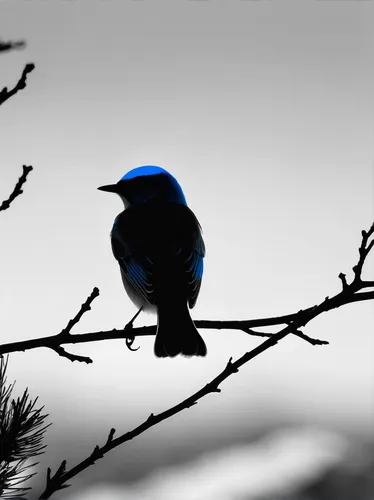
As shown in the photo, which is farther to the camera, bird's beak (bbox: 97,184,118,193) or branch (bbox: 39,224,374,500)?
bird's beak (bbox: 97,184,118,193)

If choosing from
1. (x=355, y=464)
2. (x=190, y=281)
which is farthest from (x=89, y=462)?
(x=355, y=464)

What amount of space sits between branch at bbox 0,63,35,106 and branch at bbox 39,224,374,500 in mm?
1358

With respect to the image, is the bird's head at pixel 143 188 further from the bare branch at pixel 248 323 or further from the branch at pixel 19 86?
the branch at pixel 19 86

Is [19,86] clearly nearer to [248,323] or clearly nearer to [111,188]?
[248,323]

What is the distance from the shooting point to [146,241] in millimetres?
6035

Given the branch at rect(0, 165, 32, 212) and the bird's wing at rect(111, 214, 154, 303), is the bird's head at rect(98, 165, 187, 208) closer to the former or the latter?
the bird's wing at rect(111, 214, 154, 303)

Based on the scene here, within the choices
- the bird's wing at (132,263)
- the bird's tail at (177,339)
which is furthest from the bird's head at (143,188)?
the bird's tail at (177,339)

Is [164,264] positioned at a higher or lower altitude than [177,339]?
higher

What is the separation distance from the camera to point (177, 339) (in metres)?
4.95

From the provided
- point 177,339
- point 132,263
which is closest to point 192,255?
point 132,263

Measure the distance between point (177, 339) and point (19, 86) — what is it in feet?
8.00

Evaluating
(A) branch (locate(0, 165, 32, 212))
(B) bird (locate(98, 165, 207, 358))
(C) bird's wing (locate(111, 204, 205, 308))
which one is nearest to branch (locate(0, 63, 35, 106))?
(A) branch (locate(0, 165, 32, 212))

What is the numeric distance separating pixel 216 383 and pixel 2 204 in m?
1.22

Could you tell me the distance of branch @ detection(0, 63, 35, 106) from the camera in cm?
282
